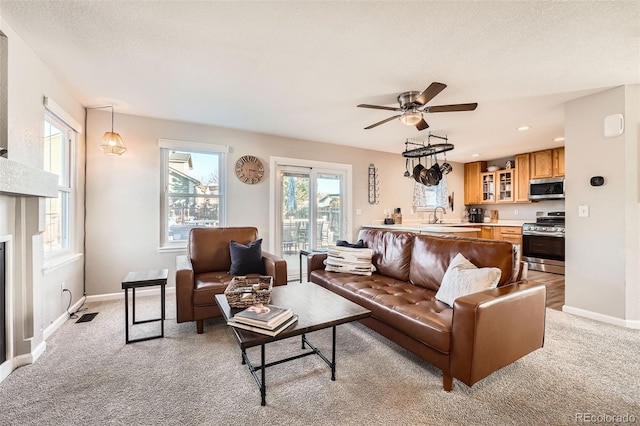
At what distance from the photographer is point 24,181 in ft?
6.24

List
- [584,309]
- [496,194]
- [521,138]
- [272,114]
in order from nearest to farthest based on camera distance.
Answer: [584,309], [272,114], [521,138], [496,194]

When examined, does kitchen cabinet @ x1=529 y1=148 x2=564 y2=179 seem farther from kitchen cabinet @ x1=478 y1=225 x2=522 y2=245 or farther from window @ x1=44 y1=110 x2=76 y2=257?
window @ x1=44 y1=110 x2=76 y2=257

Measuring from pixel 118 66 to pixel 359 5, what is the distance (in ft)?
7.05

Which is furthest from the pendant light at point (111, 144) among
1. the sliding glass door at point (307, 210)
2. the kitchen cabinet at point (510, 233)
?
the kitchen cabinet at point (510, 233)

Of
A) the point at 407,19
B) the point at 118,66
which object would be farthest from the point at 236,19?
the point at 118,66

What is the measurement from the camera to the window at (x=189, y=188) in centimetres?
398

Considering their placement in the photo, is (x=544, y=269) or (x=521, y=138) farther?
(x=544, y=269)

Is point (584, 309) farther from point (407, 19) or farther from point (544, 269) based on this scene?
point (407, 19)

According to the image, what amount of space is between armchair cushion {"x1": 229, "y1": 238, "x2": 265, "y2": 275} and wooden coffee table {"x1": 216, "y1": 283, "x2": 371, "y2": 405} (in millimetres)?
Result: 827

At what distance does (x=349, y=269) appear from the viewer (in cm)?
317

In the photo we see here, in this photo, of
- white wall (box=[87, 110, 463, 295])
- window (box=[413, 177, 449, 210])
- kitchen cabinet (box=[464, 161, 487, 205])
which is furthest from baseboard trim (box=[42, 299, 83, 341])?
kitchen cabinet (box=[464, 161, 487, 205])

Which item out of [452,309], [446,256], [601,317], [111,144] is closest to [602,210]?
[601,317]

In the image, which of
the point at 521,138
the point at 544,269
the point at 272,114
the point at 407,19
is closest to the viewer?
the point at 407,19

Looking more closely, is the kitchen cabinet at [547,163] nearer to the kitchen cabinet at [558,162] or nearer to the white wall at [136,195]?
the kitchen cabinet at [558,162]
